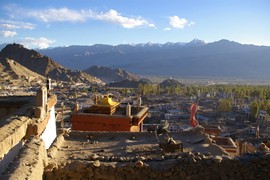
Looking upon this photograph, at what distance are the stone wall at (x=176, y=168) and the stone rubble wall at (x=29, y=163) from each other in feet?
1.19

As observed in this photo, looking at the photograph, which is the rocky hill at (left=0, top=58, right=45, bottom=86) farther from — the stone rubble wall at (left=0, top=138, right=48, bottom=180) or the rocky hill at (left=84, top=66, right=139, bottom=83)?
the stone rubble wall at (left=0, top=138, right=48, bottom=180)

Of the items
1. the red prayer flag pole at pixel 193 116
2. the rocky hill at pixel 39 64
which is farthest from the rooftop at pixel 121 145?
the rocky hill at pixel 39 64

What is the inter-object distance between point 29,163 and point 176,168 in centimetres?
235

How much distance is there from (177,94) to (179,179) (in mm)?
99431

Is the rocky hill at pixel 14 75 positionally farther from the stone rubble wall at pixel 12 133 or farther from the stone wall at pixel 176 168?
the stone wall at pixel 176 168

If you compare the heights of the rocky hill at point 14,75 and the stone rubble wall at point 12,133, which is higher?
the stone rubble wall at point 12,133

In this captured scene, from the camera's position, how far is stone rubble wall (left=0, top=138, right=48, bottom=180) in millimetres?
4352

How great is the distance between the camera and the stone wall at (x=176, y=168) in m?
5.78

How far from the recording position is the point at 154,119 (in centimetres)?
5853

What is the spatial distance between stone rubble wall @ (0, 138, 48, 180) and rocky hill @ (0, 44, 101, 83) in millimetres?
126246

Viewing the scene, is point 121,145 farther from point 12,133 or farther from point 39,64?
point 39,64

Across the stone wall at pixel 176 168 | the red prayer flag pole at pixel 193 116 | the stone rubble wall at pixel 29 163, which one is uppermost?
the stone rubble wall at pixel 29 163

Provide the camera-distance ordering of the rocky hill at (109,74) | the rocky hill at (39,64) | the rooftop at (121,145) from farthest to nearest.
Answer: the rocky hill at (109,74)
the rocky hill at (39,64)
the rooftop at (121,145)

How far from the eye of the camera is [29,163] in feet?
15.9
